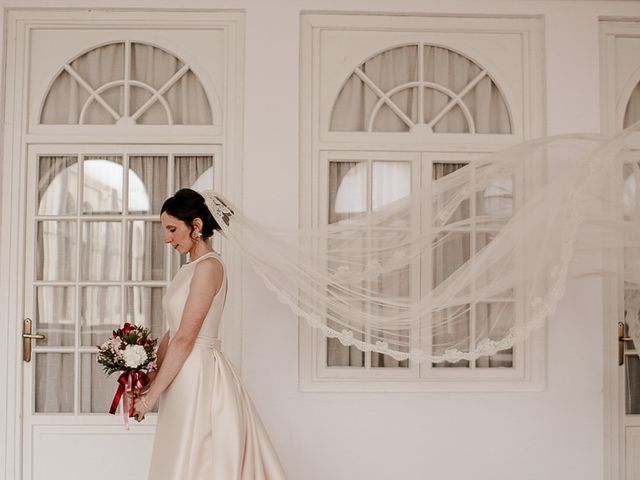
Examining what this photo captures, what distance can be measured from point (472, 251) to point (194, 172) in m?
1.73

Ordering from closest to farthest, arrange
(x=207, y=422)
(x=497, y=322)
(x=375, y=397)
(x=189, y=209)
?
(x=207, y=422), (x=189, y=209), (x=497, y=322), (x=375, y=397)

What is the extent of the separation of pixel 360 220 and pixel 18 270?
6.92 ft

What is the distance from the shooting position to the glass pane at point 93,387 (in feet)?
13.7

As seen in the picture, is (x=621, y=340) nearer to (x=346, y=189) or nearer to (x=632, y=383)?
(x=632, y=383)

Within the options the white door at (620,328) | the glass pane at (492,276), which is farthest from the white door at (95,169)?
the white door at (620,328)

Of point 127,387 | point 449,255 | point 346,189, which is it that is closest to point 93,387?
point 127,387

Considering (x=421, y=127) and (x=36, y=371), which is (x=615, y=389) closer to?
(x=421, y=127)

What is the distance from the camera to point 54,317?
4191mm

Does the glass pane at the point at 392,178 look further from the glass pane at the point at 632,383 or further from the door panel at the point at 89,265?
the glass pane at the point at 632,383

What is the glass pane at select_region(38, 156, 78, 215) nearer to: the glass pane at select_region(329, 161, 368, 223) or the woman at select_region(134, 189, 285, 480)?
the woman at select_region(134, 189, 285, 480)

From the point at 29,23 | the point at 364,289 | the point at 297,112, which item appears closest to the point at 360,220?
the point at 364,289

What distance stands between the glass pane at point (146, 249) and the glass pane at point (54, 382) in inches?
26.7

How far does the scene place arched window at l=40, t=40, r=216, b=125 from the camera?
4238mm

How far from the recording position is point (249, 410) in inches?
128
